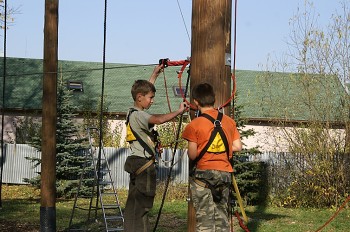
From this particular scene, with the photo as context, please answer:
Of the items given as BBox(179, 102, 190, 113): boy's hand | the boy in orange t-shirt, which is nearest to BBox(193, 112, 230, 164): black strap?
the boy in orange t-shirt

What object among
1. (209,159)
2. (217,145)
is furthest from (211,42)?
(209,159)

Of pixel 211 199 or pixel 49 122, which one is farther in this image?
pixel 49 122

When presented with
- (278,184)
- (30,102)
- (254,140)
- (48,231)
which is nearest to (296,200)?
(278,184)

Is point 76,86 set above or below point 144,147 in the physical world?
above

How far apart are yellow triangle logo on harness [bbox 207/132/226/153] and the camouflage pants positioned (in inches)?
7.9

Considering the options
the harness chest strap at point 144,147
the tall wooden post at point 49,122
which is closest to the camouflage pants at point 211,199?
the harness chest strap at point 144,147

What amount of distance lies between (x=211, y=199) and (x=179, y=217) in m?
10.7

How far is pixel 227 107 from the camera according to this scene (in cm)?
722

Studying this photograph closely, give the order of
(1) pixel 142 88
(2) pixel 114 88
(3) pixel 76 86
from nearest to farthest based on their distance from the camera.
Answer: (1) pixel 142 88 < (3) pixel 76 86 < (2) pixel 114 88

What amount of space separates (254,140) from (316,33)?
49.4ft

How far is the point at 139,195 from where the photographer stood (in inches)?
316

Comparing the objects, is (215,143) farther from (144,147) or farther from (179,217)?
(179,217)

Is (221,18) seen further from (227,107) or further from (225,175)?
(225,175)

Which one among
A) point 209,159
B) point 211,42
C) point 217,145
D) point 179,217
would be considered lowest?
point 179,217
